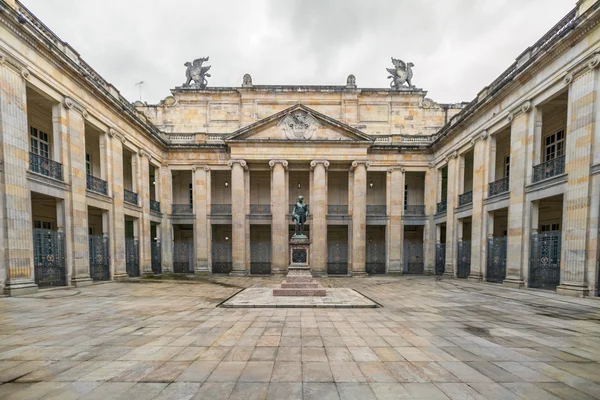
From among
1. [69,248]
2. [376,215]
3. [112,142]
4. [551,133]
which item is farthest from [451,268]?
[112,142]

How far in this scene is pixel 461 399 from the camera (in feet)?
10.7

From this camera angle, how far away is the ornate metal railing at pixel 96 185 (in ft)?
46.3

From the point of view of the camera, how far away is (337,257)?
888 inches

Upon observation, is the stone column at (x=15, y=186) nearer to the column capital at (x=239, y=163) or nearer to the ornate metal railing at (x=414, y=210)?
the column capital at (x=239, y=163)

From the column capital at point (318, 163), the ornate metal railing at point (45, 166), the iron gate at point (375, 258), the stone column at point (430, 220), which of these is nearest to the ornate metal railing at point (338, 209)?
the iron gate at point (375, 258)

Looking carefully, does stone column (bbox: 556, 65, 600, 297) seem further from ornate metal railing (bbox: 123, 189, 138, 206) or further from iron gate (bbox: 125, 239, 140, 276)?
ornate metal railing (bbox: 123, 189, 138, 206)

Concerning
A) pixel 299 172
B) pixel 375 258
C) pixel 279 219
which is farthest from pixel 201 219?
pixel 375 258

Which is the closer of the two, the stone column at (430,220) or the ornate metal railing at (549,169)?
the ornate metal railing at (549,169)

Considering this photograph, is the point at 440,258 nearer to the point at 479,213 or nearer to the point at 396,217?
the point at 396,217

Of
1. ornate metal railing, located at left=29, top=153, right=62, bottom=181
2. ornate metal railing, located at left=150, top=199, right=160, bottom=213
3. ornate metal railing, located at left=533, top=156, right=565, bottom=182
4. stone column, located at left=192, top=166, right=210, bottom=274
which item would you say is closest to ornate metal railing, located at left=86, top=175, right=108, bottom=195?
ornate metal railing, located at left=29, top=153, right=62, bottom=181

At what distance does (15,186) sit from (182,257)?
12992 mm

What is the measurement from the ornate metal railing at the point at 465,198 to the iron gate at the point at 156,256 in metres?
→ 22.2

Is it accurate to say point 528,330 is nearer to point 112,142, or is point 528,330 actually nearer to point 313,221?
point 313,221

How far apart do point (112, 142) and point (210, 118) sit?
356 inches
